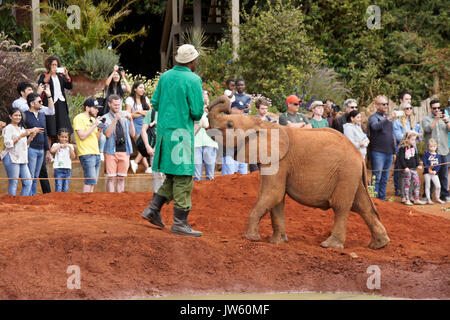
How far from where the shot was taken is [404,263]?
7352 millimetres

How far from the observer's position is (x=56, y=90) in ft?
40.8

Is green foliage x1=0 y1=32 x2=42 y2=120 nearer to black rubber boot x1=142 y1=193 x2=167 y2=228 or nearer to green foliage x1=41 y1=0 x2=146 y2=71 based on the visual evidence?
A: green foliage x1=41 y1=0 x2=146 y2=71

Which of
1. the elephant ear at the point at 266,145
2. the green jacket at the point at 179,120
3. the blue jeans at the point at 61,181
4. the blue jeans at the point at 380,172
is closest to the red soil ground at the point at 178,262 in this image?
the green jacket at the point at 179,120

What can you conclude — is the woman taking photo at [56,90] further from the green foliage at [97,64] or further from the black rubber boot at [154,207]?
the black rubber boot at [154,207]

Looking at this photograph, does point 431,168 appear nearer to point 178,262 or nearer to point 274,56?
point 274,56

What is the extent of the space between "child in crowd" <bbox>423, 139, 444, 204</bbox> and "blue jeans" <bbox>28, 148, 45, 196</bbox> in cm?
730

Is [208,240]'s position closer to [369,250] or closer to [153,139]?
[369,250]

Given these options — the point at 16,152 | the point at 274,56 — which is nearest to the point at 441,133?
the point at 274,56

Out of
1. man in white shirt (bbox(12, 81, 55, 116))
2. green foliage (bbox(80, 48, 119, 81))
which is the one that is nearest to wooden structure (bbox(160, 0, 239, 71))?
green foliage (bbox(80, 48, 119, 81))

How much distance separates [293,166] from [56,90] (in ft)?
20.0

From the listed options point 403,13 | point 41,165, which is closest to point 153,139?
point 41,165

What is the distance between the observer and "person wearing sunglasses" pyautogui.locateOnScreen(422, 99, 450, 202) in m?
13.8

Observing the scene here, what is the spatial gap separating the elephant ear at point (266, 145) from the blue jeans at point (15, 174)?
416 centimetres

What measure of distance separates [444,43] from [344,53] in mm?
3292
